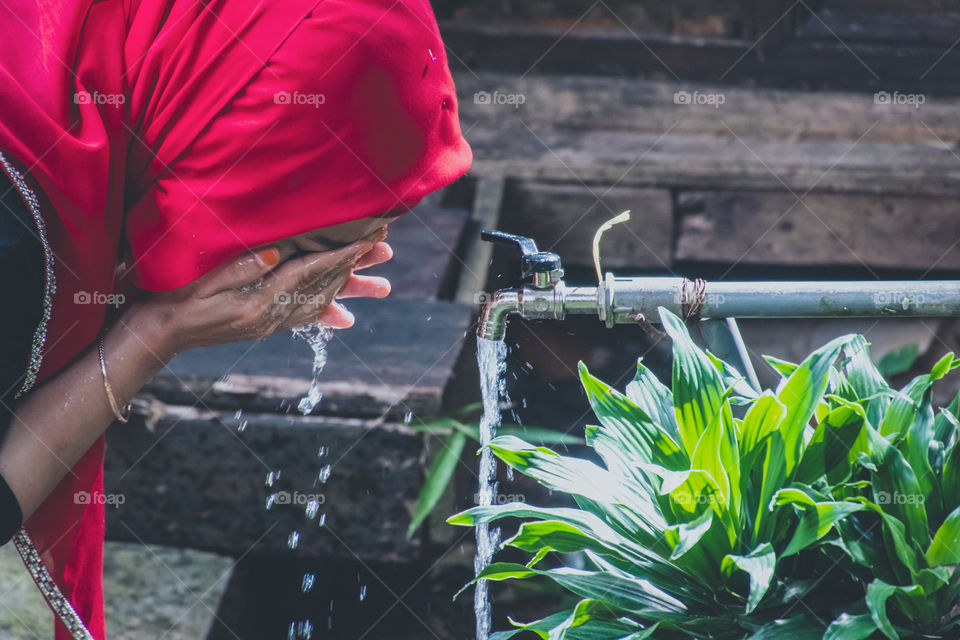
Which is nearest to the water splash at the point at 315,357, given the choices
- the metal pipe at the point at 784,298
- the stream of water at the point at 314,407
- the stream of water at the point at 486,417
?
the stream of water at the point at 314,407

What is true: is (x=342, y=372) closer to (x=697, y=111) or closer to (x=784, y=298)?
(x=784, y=298)

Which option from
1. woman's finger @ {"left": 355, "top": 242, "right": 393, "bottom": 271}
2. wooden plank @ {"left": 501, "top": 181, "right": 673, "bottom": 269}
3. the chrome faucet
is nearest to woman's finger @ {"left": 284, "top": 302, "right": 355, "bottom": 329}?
woman's finger @ {"left": 355, "top": 242, "right": 393, "bottom": 271}

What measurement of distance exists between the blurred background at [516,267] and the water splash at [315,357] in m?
0.03

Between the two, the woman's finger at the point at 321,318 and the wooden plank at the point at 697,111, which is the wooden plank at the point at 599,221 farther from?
the woman's finger at the point at 321,318

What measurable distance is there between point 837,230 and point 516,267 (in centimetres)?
129

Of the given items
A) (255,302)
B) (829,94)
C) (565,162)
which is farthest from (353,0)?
(829,94)

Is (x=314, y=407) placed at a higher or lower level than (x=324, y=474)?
higher

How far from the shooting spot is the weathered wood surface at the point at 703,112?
389 cm

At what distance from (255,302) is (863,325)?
2.91m

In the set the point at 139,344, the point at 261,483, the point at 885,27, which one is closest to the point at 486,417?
the point at 139,344

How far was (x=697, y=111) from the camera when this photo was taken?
3.99 metres

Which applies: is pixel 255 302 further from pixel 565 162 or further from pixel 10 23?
pixel 565 162

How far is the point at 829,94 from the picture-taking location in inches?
160

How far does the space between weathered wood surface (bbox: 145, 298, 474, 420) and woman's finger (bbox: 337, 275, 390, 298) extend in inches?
26.0
